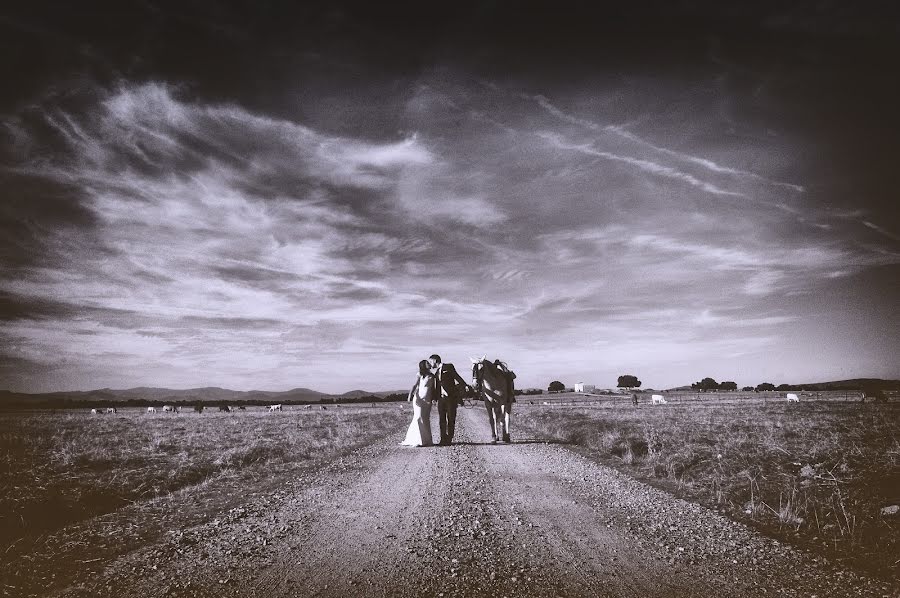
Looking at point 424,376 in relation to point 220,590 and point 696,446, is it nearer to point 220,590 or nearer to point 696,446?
point 696,446

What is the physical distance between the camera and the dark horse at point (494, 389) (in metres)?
16.7

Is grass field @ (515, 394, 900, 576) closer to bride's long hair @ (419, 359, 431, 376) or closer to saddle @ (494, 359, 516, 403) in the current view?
saddle @ (494, 359, 516, 403)

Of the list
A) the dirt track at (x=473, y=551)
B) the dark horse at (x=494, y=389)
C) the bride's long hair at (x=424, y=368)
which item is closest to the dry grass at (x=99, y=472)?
the dirt track at (x=473, y=551)

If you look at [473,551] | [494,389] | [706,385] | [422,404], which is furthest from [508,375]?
[706,385]

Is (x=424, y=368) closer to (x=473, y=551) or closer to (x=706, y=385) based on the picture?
(x=473, y=551)

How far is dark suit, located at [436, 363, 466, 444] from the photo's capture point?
15570 millimetres

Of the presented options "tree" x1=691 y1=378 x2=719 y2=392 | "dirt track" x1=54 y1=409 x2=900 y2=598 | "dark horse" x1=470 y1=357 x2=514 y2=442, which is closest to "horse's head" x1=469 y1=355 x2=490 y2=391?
"dark horse" x1=470 y1=357 x2=514 y2=442

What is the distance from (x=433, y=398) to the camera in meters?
15.9

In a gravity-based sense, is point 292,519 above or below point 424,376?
below

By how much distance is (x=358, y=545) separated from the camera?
5.68 meters

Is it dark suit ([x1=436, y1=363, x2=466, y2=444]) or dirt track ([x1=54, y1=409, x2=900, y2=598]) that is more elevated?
dark suit ([x1=436, y1=363, x2=466, y2=444])

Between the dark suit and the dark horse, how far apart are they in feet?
4.28

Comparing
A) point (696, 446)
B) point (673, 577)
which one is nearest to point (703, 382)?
point (696, 446)

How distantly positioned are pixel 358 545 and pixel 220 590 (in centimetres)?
164
